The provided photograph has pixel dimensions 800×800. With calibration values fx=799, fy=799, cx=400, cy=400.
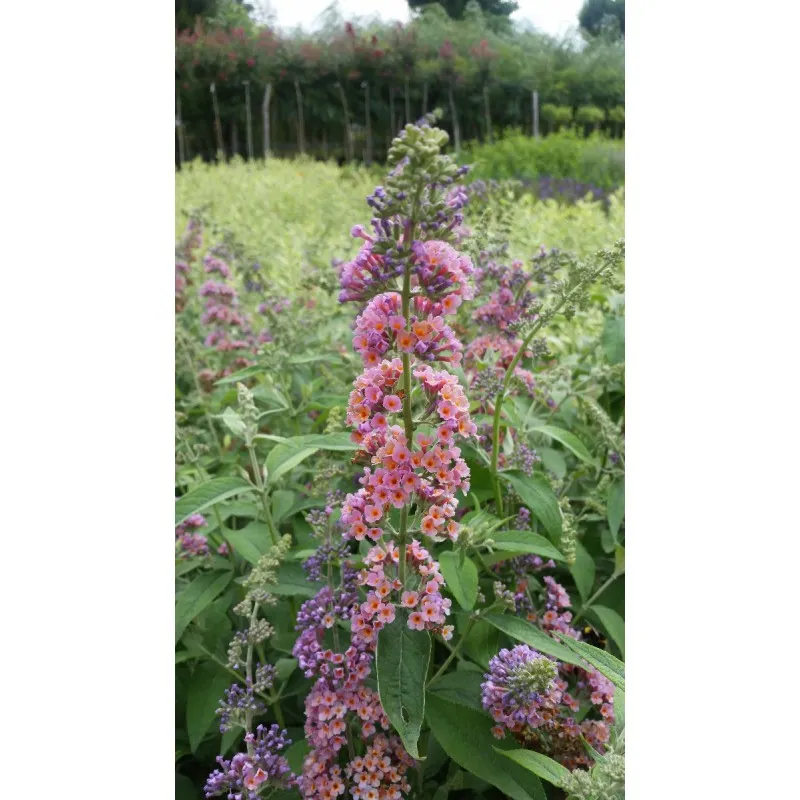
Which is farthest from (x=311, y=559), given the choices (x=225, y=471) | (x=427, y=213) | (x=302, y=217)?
(x=302, y=217)

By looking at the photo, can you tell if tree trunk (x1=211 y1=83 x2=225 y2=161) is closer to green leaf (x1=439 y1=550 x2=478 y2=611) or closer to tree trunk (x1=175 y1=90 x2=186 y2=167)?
tree trunk (x1=175 y1=90 x2=186 y2=167)

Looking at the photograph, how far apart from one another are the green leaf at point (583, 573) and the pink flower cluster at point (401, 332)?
560 millimetres

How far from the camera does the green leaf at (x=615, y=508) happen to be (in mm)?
1348

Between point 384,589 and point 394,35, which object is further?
point 394,35

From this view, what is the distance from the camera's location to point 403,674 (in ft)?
2.86

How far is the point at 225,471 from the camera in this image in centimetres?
166

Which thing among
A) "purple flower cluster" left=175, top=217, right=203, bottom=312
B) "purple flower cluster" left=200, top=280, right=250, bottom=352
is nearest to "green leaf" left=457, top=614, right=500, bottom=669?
"purple flower cluster" left=200, top=280, right=250, bottom=352

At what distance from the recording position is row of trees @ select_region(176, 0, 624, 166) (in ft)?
22.4

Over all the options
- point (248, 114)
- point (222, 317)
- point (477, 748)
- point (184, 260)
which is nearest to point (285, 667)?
point (477, 748)

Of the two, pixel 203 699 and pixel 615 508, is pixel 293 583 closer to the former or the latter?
pixel 203 699

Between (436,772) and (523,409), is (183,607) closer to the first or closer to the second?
(436,772)

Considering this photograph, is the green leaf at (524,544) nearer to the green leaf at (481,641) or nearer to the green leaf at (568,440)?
the green leaf at (481,641)

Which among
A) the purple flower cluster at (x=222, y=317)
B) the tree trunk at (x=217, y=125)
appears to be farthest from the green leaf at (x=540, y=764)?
the tree trunk at (x=217, y=125)

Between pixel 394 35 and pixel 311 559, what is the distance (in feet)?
23.8
